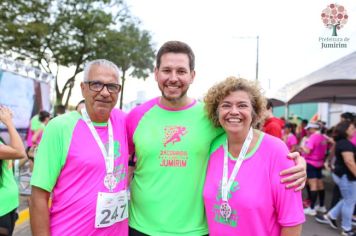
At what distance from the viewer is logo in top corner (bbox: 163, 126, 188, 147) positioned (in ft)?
7.73

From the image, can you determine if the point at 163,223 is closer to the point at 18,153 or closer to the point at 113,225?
the point at 113,225

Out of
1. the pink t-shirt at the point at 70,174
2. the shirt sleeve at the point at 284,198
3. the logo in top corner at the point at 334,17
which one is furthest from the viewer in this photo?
the logo in top corner at the point at 334,17

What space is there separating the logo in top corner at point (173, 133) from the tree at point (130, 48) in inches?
689

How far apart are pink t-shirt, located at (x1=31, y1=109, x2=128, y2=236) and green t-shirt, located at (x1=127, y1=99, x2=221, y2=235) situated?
0.29 metres

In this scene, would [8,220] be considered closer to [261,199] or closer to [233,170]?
[233,170]

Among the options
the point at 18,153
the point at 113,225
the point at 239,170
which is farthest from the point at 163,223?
the point at 18,153

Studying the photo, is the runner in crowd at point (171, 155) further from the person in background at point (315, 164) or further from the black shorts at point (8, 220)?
the person in background at point (315, 164)

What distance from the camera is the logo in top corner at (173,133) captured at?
236 cm

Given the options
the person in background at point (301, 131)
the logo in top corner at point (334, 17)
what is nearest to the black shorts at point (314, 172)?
the logo in top corner at point (334, 17)

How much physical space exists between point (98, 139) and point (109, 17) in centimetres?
2024

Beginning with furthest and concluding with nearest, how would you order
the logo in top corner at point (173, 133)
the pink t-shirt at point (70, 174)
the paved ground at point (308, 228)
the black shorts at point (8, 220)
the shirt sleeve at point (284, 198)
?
the paved ground at point (308, 228), the black shorts at point (8, 220), the logo in top corner at point (173, 133), the pink t-shirt at point (70, 174), the shirt sleeve at point (284, 198)

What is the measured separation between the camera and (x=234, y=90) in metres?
2.23

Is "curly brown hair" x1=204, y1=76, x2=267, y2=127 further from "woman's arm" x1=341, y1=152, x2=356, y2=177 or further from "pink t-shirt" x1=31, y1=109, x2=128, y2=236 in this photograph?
"woman's arm" x1=341, y1=152, x2=356, y2=177

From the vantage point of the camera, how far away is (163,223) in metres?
2.28
